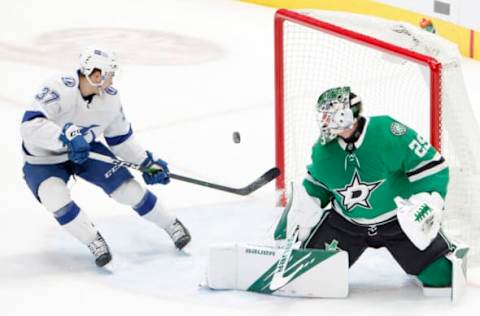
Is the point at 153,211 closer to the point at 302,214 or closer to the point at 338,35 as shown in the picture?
the point at 302,214

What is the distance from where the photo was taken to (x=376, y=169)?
3.54 metres

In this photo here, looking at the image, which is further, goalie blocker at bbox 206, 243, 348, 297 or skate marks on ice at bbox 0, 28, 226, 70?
skate marks on ice at bbox 0, 28, 226, 70

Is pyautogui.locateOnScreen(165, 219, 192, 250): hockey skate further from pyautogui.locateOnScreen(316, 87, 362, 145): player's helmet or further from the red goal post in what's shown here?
pyautogui.locateOnScreen(316, 87, 362, 145): player's helmet

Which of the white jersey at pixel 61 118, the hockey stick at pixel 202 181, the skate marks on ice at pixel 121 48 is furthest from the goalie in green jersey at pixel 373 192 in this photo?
the skate marks on ice at pixel 121 48

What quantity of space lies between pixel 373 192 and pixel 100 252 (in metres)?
0.90

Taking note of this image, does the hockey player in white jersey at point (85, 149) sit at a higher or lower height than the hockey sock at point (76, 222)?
higher

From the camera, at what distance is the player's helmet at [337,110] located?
348cm

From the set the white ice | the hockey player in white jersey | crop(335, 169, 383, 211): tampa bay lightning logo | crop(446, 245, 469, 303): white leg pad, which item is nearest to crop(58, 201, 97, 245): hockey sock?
the hockey player in white jersey

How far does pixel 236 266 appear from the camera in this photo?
3.68 meters

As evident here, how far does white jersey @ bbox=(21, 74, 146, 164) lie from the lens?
383 cm

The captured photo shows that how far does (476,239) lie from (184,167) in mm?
1524

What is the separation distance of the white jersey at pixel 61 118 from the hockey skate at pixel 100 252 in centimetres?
29

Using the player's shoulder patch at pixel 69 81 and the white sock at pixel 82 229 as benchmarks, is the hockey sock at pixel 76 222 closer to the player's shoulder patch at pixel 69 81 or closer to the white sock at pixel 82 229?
the white sock at pixel 82 229

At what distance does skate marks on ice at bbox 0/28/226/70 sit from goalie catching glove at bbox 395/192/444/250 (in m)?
3.43
